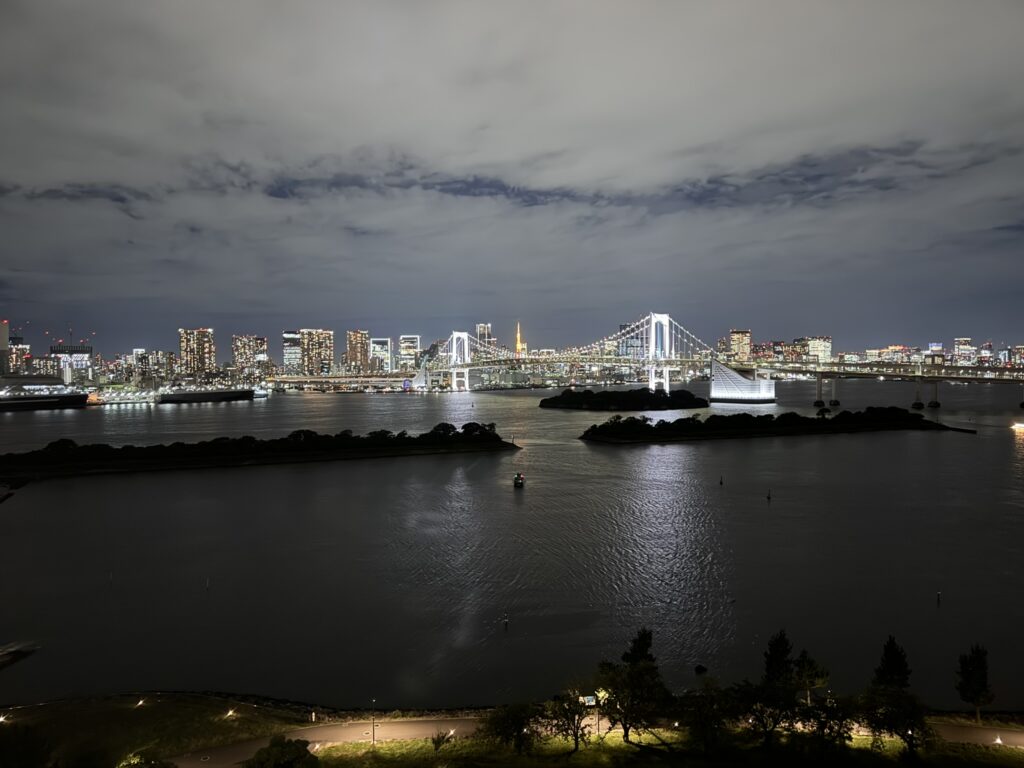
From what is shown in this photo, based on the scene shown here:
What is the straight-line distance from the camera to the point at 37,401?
111ft

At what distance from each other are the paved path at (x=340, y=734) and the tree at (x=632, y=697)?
2.49 feet

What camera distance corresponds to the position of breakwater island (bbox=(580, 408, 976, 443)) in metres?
16.8

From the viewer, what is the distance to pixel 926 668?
4355mm

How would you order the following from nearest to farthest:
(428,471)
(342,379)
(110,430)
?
(428,471), (110,430), (342,379)

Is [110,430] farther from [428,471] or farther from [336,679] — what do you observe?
[336,679]

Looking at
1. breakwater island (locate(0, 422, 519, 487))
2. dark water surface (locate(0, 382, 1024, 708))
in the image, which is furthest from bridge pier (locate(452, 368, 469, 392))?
dark water surface (locate(0, 382, 1024, 708))

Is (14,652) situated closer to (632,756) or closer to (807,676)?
(632,756)

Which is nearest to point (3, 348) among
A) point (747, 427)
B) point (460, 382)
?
point (460, 382)

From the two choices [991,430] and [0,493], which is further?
[991,430]

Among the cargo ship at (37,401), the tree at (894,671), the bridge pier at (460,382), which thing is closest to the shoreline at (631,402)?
the bridge pier at (460,382)

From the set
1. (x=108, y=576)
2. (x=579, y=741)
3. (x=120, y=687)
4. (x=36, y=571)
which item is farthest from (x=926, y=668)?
(x=36, y=571)

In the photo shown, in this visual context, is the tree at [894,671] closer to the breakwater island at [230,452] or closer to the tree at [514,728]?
the tree at [514,728]

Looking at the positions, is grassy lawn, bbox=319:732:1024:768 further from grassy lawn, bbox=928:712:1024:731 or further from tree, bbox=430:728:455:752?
grassy lawn, bbox=928:712:1024:731

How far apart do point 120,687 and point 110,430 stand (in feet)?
65.0
